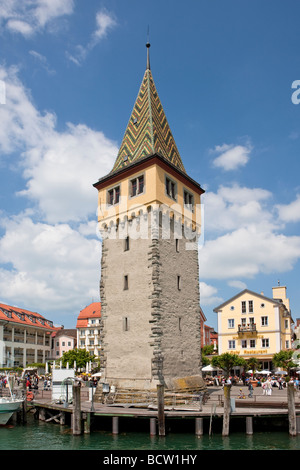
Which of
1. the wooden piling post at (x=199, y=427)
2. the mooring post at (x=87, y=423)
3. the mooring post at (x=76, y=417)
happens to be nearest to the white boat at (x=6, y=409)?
the mooring post at (x=87, y=423)

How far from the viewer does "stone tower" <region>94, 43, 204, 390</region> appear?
25.5 meters

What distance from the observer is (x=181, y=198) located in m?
29.5

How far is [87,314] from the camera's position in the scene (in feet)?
290

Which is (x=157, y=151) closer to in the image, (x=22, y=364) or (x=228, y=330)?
(x=228, y=330)

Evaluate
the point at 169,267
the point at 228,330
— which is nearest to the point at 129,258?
the point at 169,267

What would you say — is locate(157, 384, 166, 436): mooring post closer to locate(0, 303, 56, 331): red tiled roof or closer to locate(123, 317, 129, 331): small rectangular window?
locate(123, 317, 129, 331): small rectangular window

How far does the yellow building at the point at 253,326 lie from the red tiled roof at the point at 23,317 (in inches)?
1467

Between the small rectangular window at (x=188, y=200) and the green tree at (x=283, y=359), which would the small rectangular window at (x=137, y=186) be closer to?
the small rectangular window at (x=188, y=200)

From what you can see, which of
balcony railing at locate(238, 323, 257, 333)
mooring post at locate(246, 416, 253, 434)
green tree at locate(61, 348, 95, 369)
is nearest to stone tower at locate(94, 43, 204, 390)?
mooring post at locate(246, 416, 253, 434)

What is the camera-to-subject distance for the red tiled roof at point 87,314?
8681cm

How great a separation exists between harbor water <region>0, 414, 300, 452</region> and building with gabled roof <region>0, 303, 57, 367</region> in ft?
159

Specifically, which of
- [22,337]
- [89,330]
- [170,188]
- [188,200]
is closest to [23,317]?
[22,337]

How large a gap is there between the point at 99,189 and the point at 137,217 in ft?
15.7
